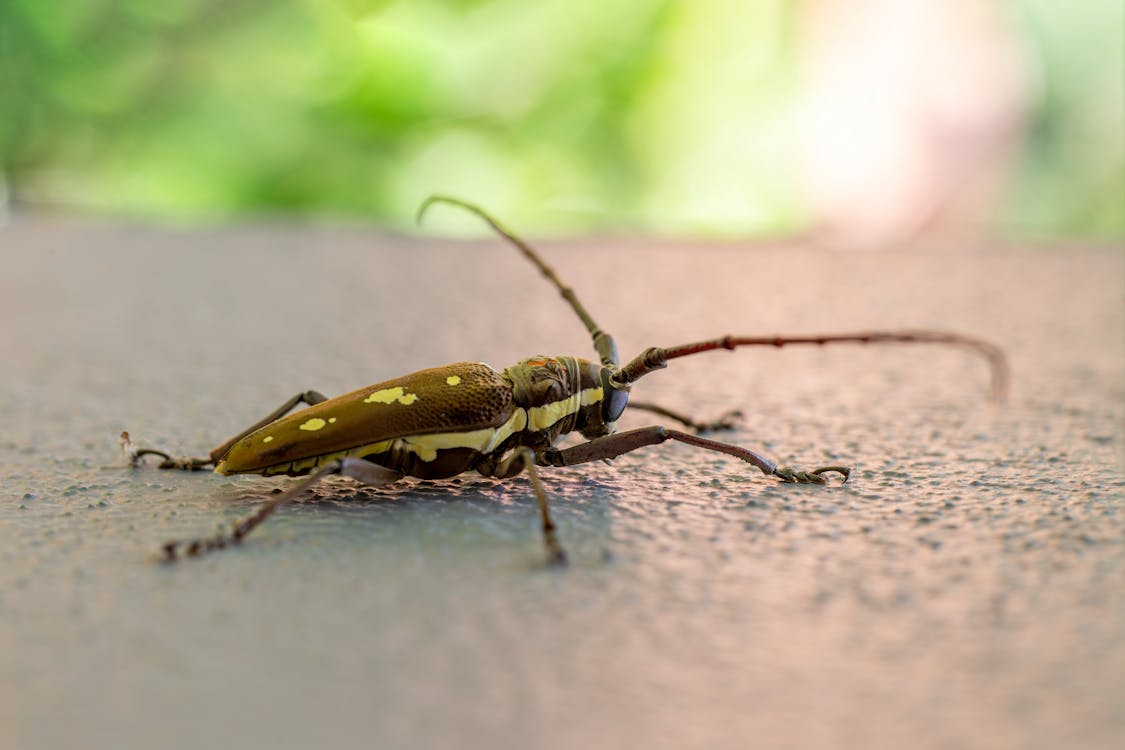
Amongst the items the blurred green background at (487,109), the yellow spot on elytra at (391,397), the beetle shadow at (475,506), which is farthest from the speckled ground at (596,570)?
the blurred green background at (487,109)

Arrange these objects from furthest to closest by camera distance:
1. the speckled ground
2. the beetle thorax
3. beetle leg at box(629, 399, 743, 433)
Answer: beetle leg at box(629, 399, 743, 433) < the beetle thorax < the speckled ground

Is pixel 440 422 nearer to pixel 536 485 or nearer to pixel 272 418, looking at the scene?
pixel 536 485

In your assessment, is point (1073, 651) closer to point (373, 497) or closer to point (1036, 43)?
point (373, 497)

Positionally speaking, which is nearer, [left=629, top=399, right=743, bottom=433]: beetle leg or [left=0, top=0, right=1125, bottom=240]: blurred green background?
[left=629, top=399, right=743, bottom=433]: beetle leg

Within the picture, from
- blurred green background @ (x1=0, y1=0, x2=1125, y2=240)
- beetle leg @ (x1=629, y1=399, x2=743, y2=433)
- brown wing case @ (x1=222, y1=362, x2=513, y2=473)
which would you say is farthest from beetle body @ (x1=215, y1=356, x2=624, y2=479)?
blurred green background @ (x1=0, y1=0, x2=1125, y2=240)

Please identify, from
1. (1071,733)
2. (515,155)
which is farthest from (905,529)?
(515,155)

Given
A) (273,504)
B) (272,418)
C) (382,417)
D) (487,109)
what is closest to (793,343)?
(382,417)

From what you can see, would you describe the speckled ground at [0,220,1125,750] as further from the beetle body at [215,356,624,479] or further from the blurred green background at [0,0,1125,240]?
the blurred green background at [0,0,1125,240]

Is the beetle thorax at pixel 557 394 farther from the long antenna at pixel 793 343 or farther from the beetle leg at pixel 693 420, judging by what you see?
the beetle leg at pixel 693 420
